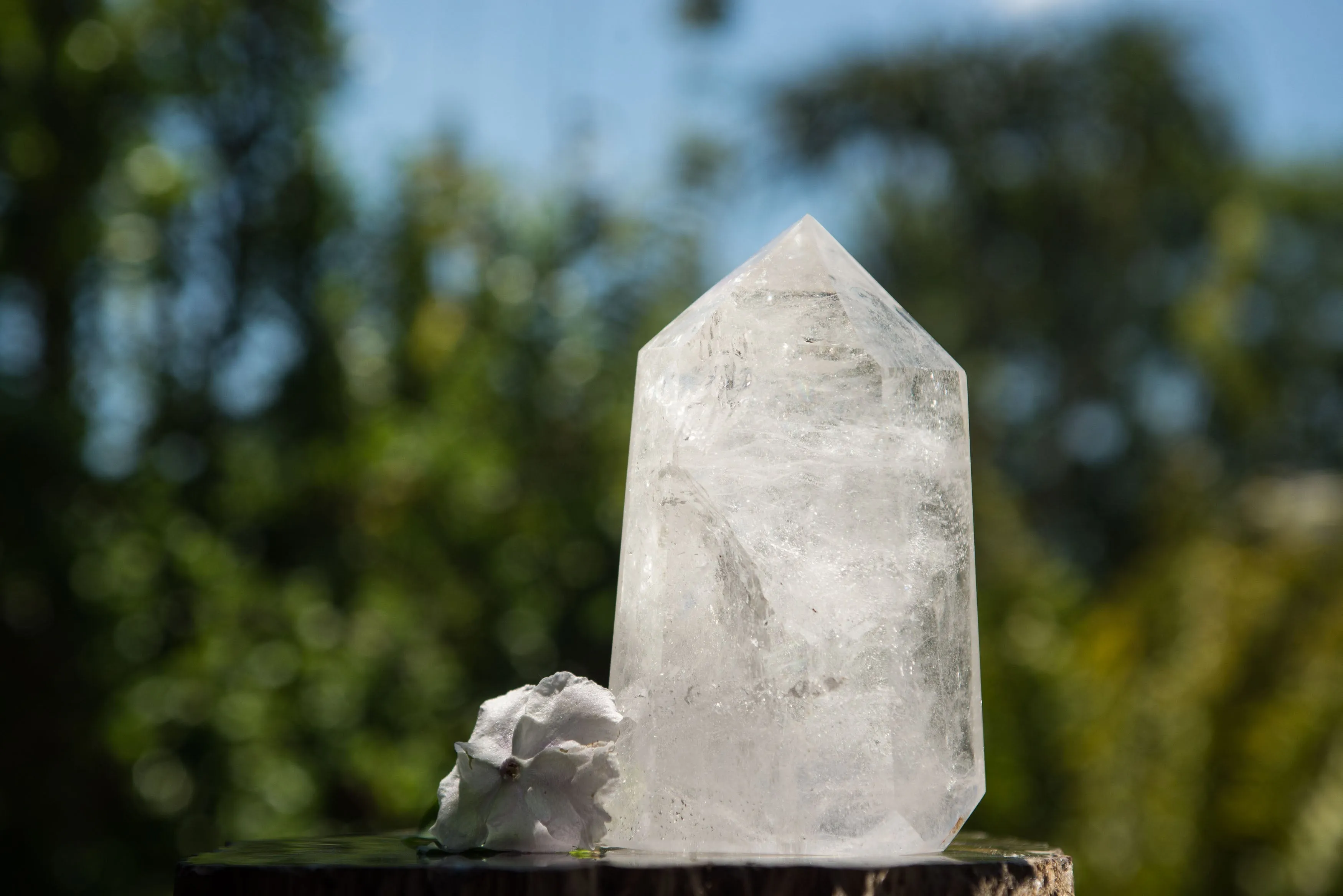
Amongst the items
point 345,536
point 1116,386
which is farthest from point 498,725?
point 1116,386

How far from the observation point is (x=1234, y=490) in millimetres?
11609

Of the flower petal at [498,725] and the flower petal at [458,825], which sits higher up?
the flower petal at [498,725]

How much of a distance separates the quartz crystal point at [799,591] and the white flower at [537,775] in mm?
77

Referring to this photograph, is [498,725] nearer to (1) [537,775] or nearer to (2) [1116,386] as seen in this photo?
(1) [537,775]

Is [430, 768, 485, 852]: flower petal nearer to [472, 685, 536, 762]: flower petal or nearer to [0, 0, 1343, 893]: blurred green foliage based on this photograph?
[472, 685, 536, 762]: flower petal

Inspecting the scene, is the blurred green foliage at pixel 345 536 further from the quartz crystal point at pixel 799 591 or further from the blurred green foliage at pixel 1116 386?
the quartz crystal point at pixel 799 591

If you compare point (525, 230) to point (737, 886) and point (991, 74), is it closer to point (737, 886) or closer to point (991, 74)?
point (737, 886)

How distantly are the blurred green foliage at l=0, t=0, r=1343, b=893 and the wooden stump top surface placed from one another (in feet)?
11.8

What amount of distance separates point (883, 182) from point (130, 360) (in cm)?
1170

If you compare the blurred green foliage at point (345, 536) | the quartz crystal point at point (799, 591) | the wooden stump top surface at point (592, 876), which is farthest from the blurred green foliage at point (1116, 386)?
the wooden stump top surface at point (592, 876)

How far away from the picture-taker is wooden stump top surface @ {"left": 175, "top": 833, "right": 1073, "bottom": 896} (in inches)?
51.4

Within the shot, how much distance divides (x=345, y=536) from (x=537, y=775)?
4505 mm

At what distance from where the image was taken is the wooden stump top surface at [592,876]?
1.31 meters

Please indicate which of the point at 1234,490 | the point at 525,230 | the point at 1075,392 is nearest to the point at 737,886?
the point at 525,230
